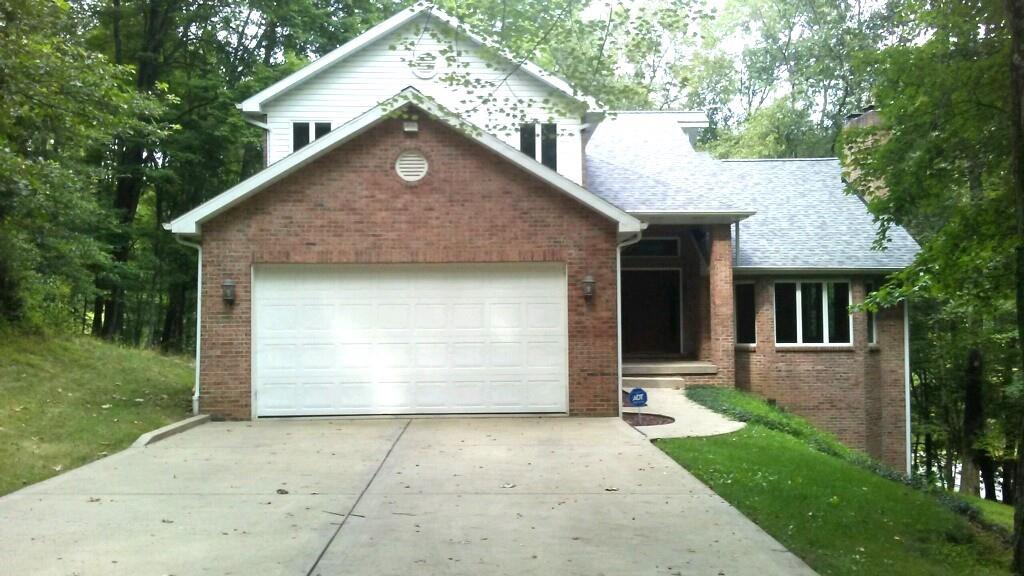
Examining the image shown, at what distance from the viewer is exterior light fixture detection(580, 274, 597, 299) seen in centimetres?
1212

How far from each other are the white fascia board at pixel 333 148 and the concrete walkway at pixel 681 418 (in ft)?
9.78

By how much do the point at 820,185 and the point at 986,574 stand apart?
15.4 metres

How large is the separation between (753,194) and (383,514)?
15.6 metres

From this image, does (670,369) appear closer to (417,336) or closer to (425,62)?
(417,336)

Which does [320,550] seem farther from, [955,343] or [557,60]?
[955,343]

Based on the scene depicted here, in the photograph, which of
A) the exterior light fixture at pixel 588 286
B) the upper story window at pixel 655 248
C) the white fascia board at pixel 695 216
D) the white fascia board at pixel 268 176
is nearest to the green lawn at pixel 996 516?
the exterior light fixture at pixel 588 286

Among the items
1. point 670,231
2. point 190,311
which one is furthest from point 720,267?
point 190,311

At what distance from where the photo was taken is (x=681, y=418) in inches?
500

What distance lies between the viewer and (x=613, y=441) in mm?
10188

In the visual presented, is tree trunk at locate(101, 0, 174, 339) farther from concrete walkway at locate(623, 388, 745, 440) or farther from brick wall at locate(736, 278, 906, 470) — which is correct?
brick wall at locate(736, 278, 906, 470)

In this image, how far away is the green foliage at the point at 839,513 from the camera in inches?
233

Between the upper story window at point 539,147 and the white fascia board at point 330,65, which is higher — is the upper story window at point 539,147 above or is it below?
below

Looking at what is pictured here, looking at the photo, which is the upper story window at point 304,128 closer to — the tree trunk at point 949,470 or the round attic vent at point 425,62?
the round attic vent at point 425,62

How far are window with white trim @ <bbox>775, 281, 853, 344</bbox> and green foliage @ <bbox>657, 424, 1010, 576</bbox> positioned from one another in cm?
728
